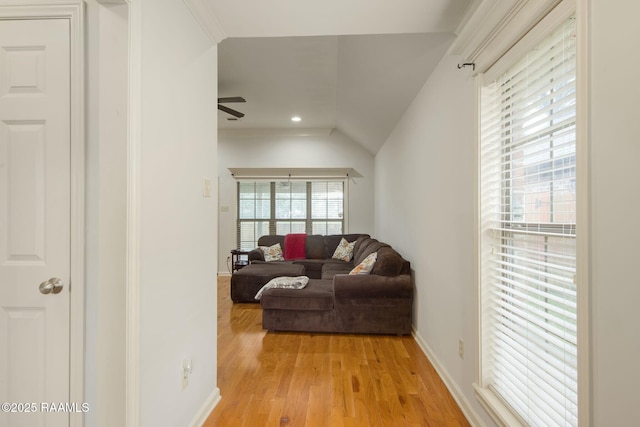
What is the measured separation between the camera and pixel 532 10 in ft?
3.95

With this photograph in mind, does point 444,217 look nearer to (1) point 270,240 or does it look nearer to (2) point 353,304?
(2) point 353,304

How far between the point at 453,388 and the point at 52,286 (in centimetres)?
237

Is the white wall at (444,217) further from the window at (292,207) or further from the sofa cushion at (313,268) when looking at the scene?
the window at (292,207)

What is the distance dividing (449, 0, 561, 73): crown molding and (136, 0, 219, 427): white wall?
152 centimetres

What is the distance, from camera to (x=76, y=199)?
1.25 m

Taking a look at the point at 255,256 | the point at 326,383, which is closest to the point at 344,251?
the point at 255,256

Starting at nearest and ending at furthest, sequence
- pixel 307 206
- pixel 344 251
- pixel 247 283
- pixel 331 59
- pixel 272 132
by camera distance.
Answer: pixel 331 59
pixel 247 283
pixel 344 251
pixel 272 132
pixel 307 206

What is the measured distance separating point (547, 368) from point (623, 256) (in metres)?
0.65

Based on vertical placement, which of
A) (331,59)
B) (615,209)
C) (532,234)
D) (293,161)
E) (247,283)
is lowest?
(247,283)

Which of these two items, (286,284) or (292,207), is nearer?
(286,284)

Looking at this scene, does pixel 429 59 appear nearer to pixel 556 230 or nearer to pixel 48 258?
pixel 556 230

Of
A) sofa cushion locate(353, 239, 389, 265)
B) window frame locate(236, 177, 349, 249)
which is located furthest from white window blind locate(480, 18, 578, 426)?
window frame locate(236, 177, 349, 249)

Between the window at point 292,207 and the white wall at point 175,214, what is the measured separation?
455 centimetres

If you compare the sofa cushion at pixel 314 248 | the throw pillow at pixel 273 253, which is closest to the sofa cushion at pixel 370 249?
the sofa cushion at pixel 314 248
